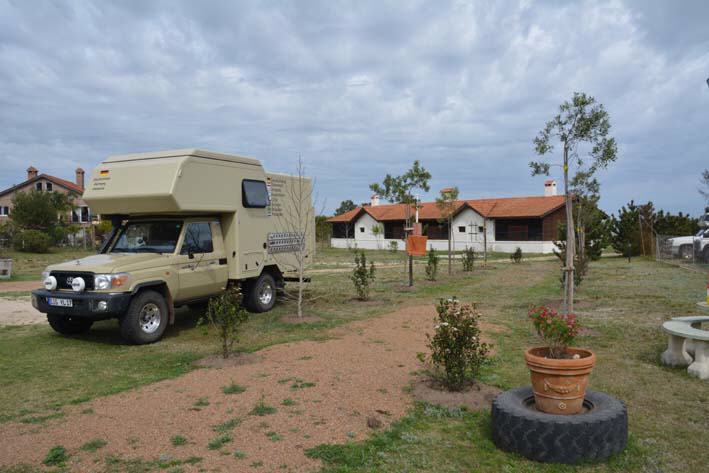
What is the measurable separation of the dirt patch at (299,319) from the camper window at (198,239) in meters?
2.07

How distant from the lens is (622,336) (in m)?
9.02

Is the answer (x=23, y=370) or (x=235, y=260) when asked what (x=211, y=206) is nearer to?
(x=235, y=260)

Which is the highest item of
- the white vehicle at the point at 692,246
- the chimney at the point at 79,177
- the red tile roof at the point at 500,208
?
the chimney at the point at 79,177

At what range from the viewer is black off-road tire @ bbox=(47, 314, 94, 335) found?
9.63 meters

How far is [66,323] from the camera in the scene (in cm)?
970

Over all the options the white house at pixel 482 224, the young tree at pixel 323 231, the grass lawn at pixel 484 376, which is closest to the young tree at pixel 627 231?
the white house at pixel 482 224

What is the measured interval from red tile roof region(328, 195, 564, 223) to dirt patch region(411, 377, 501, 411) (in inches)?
1124

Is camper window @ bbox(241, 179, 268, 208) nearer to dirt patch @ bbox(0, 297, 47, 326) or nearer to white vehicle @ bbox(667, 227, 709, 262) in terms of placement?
dirt patch @ bbox(0, 297, 47, 326)

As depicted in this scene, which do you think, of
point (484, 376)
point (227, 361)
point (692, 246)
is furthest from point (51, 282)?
point (692, 246)

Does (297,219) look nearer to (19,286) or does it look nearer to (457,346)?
(457,346)

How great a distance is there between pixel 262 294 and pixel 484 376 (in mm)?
6617

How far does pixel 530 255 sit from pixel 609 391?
3232cm

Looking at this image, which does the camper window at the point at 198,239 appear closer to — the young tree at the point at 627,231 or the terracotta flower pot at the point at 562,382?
the terracotta flower pot at the point at 562,382

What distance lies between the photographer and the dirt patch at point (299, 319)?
10.7 m
